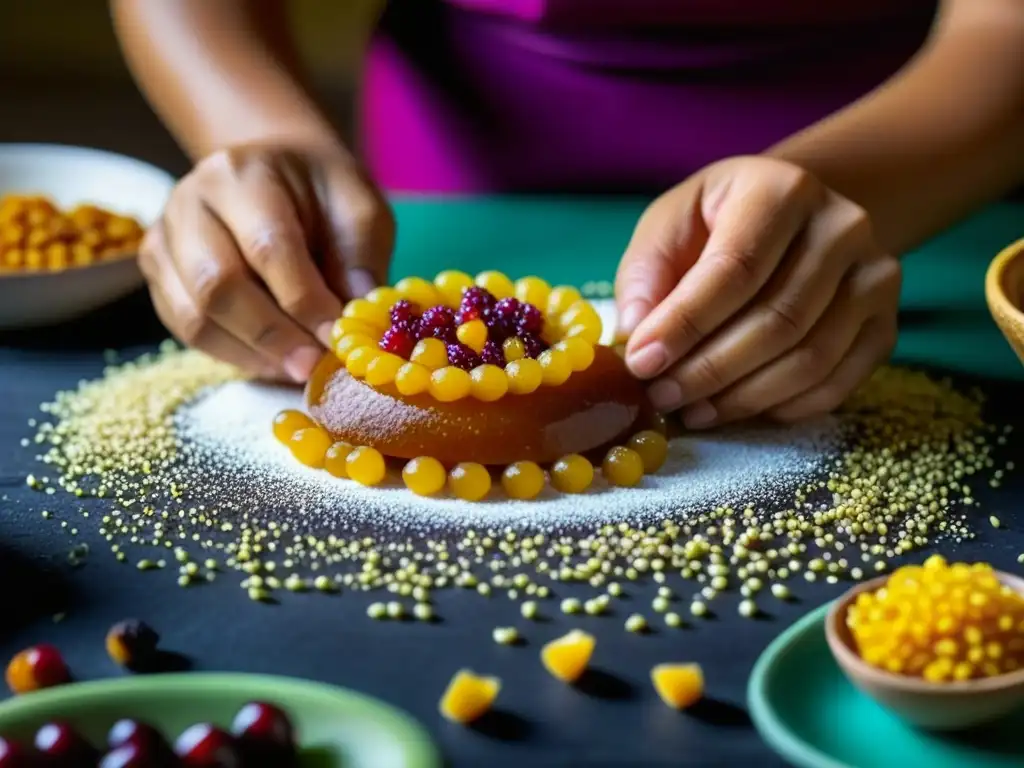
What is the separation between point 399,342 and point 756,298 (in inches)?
11.9

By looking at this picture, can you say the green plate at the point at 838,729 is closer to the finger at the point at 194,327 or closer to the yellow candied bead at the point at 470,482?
the yellow candied bead at the point at 470,482

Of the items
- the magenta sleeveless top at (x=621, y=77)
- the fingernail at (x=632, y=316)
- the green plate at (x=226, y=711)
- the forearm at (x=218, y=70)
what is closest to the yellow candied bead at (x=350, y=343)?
the fingernail at (x=632, y=316)

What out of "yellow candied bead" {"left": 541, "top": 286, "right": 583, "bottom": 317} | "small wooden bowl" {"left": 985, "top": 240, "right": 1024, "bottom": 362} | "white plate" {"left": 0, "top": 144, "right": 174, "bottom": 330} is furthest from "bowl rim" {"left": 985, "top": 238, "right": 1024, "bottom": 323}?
"white plate" {"left": 0, "top": 144, "right": 174, "bottom": 330}

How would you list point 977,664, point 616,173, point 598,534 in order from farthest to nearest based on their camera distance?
point 616,173
point 598,534
point 977,664

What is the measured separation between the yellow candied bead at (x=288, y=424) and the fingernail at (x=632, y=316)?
278mm

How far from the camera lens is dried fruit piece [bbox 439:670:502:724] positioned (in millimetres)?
724

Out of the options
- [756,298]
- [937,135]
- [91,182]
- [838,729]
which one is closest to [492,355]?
[756,298]

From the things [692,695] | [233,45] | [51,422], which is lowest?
[51,422]

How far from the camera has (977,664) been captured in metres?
0.68

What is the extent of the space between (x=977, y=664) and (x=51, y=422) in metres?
0.84

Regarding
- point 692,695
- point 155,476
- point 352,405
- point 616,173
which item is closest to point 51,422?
point 155,476

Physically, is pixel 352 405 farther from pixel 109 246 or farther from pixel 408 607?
pixel 109 246

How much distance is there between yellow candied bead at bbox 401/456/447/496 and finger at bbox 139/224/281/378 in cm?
26

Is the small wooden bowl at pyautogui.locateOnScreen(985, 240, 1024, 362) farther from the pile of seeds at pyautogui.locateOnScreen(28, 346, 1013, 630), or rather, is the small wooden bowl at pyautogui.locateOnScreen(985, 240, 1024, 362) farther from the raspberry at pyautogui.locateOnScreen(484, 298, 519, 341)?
the raspberry at pyautogui.locateOnScreen(484, 298, 519, 341)
